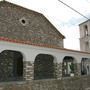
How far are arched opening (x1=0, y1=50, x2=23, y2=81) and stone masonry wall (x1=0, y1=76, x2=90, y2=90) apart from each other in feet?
8.35

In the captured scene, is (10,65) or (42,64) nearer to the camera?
(10,65)

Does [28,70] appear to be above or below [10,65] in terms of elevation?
below

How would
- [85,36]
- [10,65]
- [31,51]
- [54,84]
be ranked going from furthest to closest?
1. [85,36]
2. [10,65]
3. [54,84]
4. [31,51]

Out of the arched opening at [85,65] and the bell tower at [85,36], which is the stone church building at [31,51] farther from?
the bell tower at [85,36]

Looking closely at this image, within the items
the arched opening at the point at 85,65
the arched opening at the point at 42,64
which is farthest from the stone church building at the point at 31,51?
the arched opening at the point at 85,65

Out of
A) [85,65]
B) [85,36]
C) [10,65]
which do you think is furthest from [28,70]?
[85,36]

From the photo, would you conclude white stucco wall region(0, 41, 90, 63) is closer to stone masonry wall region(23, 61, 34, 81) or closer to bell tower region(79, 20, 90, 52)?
stone masonry wall region(23, 61, 34, 81)

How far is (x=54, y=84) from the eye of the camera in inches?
481

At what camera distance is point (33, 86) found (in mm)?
10859

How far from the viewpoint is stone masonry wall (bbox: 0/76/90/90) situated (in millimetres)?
9780

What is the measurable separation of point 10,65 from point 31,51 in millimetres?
3780

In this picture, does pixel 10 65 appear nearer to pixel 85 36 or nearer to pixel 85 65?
pixel 85 65

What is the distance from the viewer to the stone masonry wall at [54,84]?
32.1 feet

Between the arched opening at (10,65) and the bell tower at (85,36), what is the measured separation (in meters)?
16.2
